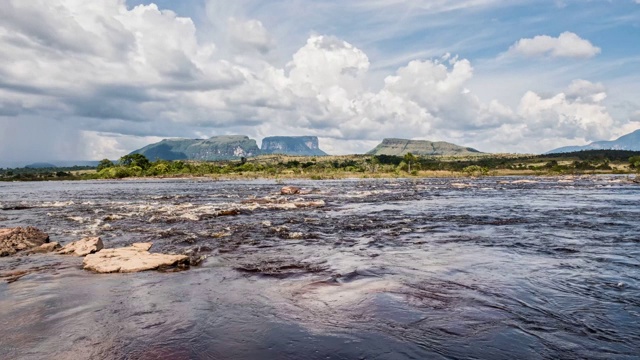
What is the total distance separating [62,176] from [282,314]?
203m

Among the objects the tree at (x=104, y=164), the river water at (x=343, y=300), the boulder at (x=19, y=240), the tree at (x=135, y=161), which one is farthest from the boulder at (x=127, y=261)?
the tree at (x=104, y=164)

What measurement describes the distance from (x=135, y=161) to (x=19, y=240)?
177025 millimetres

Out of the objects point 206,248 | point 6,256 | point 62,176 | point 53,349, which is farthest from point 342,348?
point 62,176

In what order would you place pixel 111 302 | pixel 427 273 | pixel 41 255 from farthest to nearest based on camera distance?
pixel 41 255 → pixel 427 273 → pixel 111 302

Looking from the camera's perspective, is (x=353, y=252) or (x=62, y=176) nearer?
(x=353, y=252)

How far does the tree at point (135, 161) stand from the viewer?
17925 cm

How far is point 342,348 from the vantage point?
8141 mm

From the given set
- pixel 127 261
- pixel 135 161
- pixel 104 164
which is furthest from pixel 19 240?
pixel 104 164

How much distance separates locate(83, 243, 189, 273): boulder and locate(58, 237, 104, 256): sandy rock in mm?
1434

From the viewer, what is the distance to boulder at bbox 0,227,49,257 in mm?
18297

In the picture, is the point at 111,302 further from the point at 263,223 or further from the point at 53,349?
the point at 263,223

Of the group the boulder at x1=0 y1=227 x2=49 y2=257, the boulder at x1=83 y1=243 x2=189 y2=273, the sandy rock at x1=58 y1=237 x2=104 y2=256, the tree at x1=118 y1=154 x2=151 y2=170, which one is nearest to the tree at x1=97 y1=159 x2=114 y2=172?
the tree at x1=118 y1=154 x2=151 y2=170

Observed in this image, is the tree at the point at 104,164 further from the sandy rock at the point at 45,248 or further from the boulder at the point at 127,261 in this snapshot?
the boulder at the point at 127,261

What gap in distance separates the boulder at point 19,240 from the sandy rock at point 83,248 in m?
2.39
